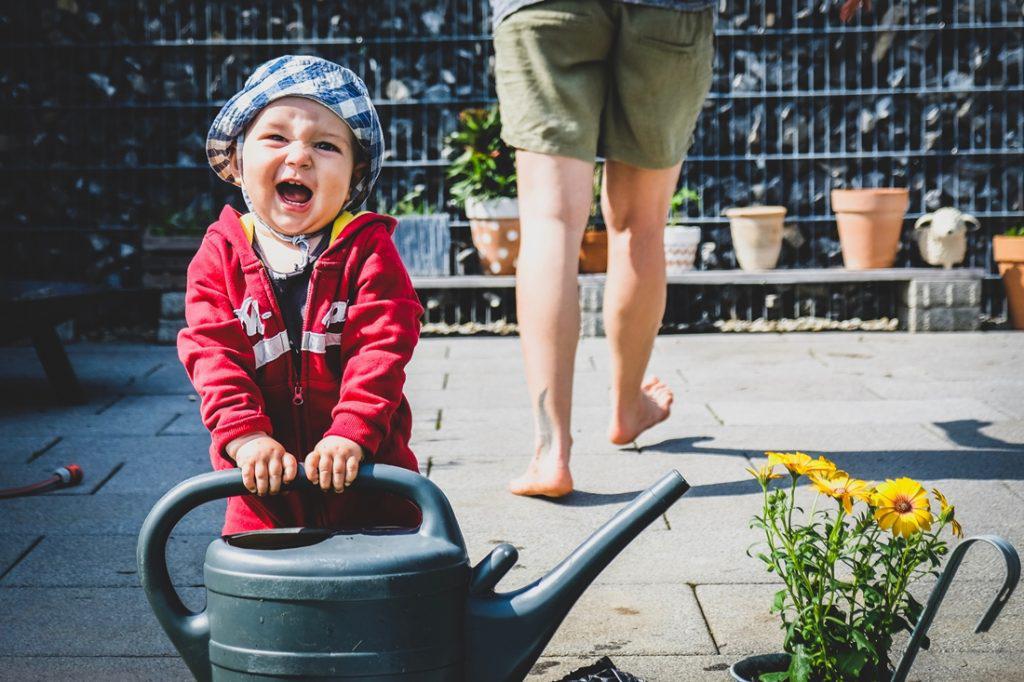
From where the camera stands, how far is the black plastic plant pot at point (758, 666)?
1.80 metres

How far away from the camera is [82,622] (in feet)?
7.47

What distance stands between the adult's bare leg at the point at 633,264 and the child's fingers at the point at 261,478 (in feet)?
5.83

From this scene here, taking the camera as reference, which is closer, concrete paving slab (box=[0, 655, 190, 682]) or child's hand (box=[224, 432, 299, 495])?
child's hand (box=[224, 432, 299, 495])

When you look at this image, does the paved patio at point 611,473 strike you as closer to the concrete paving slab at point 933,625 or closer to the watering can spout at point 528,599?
the concrete paving slab at point 933,625

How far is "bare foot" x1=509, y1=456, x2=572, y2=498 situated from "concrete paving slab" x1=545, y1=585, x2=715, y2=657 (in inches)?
21.5

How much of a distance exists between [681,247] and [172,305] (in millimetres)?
2663

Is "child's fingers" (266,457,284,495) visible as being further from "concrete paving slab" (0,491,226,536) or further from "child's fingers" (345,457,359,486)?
"concrete paving slab" (0,491,226,536)

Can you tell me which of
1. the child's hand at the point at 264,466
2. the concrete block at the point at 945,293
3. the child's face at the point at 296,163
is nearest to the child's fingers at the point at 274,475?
the child's hand at the point at 264,466

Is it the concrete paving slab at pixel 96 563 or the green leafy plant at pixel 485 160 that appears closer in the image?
the concrete paving slab at pixel 96 563

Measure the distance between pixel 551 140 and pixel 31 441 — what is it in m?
1.98

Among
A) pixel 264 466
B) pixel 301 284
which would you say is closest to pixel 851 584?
pixel 264 466

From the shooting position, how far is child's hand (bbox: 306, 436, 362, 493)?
5.24ft

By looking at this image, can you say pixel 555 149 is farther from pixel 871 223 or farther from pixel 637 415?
pixel 871 223

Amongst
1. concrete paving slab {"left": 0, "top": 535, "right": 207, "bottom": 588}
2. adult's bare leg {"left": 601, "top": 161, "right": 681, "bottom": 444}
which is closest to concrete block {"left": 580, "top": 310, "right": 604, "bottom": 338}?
adult's bare leg {"left": 601, "top": 161, "right": 681, "bottom": 444}
